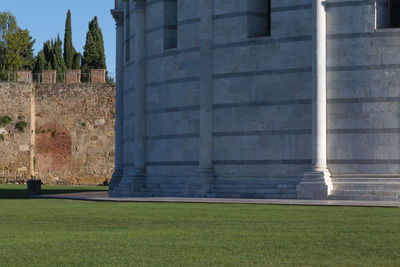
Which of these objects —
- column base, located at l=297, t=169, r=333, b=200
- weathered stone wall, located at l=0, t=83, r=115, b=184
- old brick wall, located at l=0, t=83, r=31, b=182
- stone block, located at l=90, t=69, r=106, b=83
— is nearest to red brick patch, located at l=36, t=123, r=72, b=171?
weathered stone wall, located at l=0, t=83, r=115, b=184

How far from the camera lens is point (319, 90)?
24.5 m

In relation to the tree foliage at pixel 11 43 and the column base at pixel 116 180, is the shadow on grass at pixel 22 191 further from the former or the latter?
the tree foliage at pixel 11 43

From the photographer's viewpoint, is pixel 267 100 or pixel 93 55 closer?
pixel 267 100

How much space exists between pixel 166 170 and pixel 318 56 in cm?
699

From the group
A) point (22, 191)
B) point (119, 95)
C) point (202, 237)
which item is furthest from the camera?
point (22, 191)

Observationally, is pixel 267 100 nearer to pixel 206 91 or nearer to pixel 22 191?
pixel 206 91

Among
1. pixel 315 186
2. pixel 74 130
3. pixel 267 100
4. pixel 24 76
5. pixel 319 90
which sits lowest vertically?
pixel 315 186

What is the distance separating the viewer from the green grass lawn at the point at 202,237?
9.96 meters

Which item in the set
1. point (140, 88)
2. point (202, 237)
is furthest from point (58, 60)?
point (202, 237)

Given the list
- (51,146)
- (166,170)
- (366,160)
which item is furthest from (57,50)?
(366,160)

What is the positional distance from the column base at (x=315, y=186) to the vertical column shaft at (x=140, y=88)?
7030 mm

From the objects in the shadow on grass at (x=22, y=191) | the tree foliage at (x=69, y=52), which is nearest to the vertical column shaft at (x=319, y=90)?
the shadow on grass at (x=22, y=191)

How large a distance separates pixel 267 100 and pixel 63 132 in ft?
110

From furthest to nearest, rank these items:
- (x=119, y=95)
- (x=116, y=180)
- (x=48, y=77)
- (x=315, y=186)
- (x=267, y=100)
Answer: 1. (x=48, y=77)
2. (x=119, y=95)
3. (x=116, y=180)
4. (x=267, y=100)
5. (x=315, y=186)
